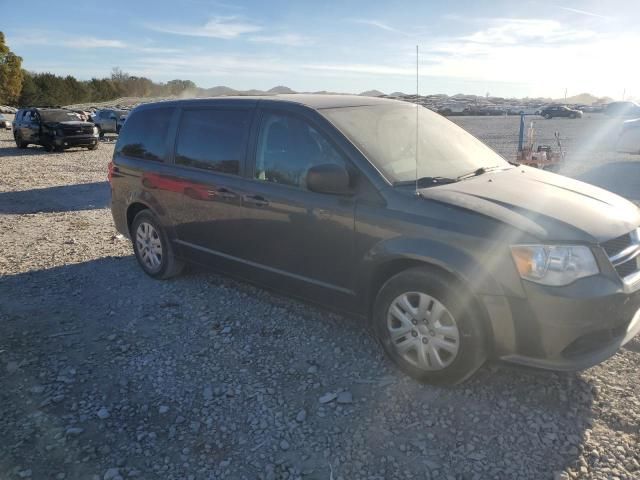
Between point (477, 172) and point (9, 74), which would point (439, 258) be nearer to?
point (477, 172)

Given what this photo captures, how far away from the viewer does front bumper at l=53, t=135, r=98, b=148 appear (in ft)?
66.0

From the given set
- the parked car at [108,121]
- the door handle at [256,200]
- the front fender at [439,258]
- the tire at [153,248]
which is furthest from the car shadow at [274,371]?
the parked car at [108,121]

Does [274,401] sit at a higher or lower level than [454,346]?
lower

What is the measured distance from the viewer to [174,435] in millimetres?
3092

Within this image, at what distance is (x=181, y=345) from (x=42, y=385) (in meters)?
1.02

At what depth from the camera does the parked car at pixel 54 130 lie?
66.1ft

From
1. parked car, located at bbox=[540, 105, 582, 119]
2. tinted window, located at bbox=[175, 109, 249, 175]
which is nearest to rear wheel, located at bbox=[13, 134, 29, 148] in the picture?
tinted window, located at bbox=[175, 109, 249, 175]

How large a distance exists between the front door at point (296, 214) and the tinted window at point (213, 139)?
0.25 meters

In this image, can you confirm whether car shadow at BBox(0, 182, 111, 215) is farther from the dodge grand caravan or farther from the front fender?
the front fender

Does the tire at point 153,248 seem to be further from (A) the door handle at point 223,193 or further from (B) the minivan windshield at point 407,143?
(B) the minivan windshield at point 407,143

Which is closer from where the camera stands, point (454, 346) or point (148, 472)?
point (148, 472)

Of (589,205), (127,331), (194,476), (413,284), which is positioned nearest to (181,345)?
(127,331)

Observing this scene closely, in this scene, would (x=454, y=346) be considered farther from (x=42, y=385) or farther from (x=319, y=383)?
(x=42, y=385)

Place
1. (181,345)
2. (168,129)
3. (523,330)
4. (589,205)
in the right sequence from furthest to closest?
1. (168,129)
2. (181,345)
3. (589,205)
4. (523,330)
